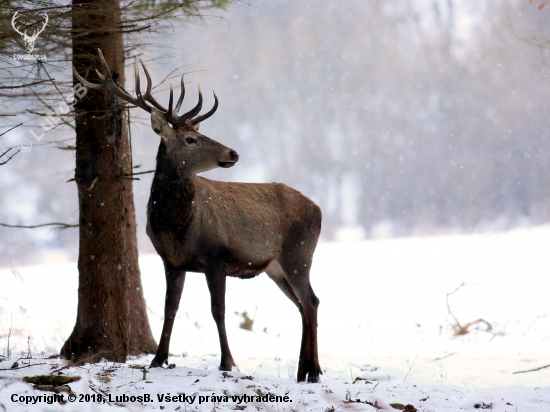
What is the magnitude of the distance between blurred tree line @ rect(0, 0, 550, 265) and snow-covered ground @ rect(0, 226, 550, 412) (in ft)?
10.3

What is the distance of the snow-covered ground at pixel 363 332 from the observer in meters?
4.75

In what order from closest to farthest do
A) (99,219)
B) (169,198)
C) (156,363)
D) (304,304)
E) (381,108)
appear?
(156,363)
(169,198)
(99,219)
(304,304)
(381,108)

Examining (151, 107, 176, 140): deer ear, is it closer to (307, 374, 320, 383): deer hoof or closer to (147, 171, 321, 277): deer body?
(147, 171, 321, 277): deer body

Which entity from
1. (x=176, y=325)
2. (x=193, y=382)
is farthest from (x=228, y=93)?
(x=193, y=382)

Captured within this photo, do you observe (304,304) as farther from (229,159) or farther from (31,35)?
(31,35)

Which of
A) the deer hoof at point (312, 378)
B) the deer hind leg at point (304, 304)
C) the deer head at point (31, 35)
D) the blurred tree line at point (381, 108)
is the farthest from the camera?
the blurred tree line at point (381, 108)

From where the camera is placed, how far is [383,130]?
957 inches

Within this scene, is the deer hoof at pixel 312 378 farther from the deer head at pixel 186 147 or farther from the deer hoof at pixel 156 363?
the deer head at pixel 186 147

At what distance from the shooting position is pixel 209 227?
224 inches

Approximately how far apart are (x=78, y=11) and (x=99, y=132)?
1224 mm

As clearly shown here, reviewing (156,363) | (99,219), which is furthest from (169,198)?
(156,363)

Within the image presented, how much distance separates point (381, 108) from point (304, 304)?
19.3 m

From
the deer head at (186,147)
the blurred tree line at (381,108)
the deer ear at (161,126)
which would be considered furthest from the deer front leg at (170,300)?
the blurred tree line at (381,108)

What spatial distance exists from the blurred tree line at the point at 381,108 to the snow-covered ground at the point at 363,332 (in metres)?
3.13
